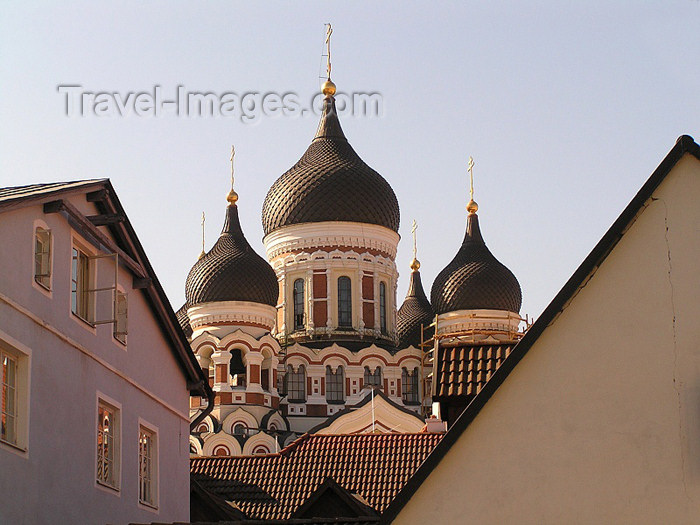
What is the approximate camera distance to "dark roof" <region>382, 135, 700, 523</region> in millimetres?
10344

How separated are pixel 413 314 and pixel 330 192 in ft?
25.2

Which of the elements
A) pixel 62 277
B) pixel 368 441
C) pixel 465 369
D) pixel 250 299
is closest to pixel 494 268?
pixel 250 299

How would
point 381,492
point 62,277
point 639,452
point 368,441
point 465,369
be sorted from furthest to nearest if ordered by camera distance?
1. point 368,441
2. point 381,492
3. point 465,369
4. point 62,277
5. point 639,452

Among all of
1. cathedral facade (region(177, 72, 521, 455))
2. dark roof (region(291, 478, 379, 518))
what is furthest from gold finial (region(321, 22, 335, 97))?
dark roof (region(291, 478, 379, 518))

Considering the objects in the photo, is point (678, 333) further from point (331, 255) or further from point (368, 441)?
point (331, 255)

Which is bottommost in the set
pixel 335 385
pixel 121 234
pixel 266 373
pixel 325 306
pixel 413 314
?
pixel 121 234

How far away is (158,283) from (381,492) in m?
9.15

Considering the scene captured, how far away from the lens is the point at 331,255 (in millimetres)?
46000

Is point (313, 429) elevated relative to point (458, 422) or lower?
elevated

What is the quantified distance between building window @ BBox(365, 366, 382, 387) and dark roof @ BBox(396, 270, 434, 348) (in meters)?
2.59

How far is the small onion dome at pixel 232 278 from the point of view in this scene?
44.0 m

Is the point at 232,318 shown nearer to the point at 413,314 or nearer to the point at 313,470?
the point at 413,314

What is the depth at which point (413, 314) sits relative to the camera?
52188mm

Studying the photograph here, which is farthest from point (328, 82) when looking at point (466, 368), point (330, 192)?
point (466, 368)
